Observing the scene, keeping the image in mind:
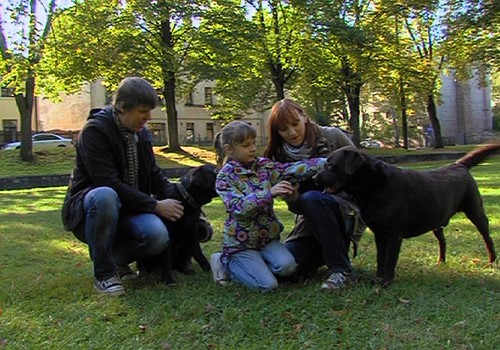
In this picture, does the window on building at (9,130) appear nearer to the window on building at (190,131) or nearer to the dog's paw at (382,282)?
the window on building at (190,131)

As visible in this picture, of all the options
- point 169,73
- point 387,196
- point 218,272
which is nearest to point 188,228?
point 218,272

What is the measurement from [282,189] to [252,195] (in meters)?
0.22

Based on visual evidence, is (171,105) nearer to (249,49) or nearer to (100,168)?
(249,49)

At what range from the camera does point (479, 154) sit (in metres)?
4.38

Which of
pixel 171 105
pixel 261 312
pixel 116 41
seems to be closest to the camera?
pixel 261 312

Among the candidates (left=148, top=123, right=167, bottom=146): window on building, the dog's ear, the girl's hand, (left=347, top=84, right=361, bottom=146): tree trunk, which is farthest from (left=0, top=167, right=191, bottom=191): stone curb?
(left=148, top=123, right=167, bottom=146): window on building

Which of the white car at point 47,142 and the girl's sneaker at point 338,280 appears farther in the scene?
the white car at point 47,142

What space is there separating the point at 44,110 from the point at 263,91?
25.2 m

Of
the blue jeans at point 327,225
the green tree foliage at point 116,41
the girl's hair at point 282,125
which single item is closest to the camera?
the blue jeans at point 327,225

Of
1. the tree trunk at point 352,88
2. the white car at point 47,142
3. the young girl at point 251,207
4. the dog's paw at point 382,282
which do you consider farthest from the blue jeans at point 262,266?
the white car at point 47,142

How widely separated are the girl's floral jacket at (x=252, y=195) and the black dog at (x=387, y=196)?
235mm

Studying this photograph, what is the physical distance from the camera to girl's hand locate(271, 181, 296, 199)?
3650 millimetres

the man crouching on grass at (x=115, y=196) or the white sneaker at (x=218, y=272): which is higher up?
the man crouching on grass at (x=115, y=196)

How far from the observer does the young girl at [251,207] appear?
3730 millimetres
